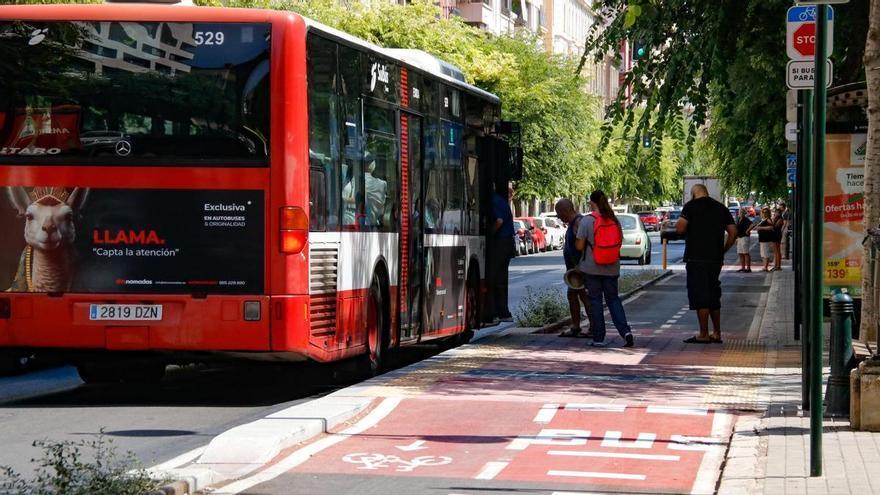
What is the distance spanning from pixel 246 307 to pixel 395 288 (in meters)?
3.62

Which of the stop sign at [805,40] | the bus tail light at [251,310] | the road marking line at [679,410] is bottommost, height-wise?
the road marking line at [679,410]

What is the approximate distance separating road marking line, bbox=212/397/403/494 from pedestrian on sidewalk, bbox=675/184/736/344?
25.8ft

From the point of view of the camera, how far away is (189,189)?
13383 millimetres

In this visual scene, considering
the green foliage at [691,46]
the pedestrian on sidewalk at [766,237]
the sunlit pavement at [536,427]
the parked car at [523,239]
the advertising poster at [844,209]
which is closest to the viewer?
the sunlit pavement at [536,427]

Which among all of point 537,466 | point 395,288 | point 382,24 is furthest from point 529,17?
point 537,466

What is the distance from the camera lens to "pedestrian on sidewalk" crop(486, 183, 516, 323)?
73.0ft

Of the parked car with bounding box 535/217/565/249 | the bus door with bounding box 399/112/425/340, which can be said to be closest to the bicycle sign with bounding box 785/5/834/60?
the bus door with bounding box 399/112/425/340

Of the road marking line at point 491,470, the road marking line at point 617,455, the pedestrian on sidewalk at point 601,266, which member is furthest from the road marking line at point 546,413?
the pedestrian on sidewalk at point 601,266

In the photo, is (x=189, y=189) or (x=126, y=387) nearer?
(x=189, y=189)

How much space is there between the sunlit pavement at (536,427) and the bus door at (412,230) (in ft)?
1.92

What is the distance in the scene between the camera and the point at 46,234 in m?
13.5

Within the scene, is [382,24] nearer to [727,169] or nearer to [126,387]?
[727,169]

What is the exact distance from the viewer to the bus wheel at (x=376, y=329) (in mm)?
15852

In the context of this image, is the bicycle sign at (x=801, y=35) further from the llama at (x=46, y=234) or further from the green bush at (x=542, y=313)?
the green bush at (x=542, y=313)
